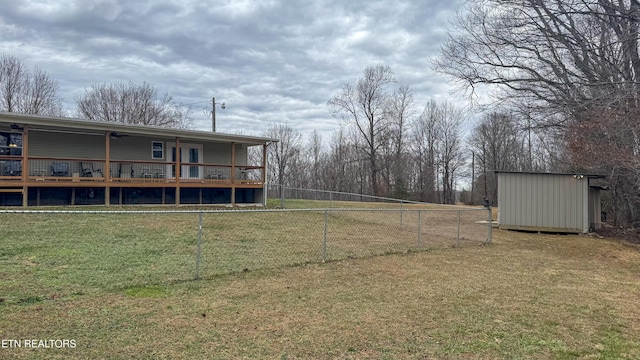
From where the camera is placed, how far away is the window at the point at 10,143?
48.0 ft

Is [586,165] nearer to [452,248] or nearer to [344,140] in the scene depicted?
[452,248]

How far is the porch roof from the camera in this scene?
12954 mm

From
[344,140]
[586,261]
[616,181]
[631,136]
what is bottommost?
[586,261]

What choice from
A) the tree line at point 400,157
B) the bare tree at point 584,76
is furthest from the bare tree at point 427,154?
the bare tree at point 584,76

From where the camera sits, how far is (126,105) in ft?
121

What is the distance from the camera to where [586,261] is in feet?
32.7

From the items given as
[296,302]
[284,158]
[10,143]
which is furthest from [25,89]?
[296,302]

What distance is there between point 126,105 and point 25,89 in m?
8.21

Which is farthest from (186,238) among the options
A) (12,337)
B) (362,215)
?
(362,215)

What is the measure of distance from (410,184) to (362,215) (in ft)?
90.7

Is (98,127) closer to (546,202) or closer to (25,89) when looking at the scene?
(546,202)

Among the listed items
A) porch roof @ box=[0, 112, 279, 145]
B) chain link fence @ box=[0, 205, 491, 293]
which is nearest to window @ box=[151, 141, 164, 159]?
porch roof @ box=[0, 112, 279, 145]

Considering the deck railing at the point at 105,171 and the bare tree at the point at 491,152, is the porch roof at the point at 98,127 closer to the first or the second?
the deck railing at the point at 105,171

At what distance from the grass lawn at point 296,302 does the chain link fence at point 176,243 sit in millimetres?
54
